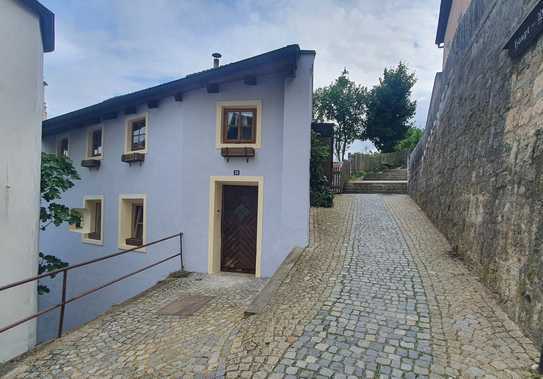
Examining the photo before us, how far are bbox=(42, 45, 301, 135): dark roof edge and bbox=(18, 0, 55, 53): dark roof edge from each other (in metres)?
2.10

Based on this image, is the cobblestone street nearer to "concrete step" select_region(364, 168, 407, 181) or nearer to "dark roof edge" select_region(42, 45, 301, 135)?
"dark roof edge" select_region(42, 45, 301, 135)

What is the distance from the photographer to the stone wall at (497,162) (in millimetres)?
3316

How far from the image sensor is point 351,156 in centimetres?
1905

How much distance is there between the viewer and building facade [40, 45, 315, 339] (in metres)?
6.95

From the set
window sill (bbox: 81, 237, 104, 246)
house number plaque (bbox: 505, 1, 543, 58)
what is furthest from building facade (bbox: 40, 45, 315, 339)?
house number plaque (bbox: 505, 1, 543, 58)

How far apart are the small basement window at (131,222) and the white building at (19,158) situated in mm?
3193

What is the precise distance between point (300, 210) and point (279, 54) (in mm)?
3253

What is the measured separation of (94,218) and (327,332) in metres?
9.26

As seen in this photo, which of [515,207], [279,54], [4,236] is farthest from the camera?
[279,54]

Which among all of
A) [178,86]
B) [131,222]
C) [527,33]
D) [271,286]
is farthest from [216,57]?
[527,33]

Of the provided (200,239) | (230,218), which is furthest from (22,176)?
(230,218)

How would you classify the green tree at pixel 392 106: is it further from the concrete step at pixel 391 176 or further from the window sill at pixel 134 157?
the window sill at pixel 134 157

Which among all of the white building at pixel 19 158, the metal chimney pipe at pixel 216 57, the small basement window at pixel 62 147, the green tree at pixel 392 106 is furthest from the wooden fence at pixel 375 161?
the white building at pixel 19 158

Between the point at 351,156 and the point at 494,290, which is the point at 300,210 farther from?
the point at 351,156
